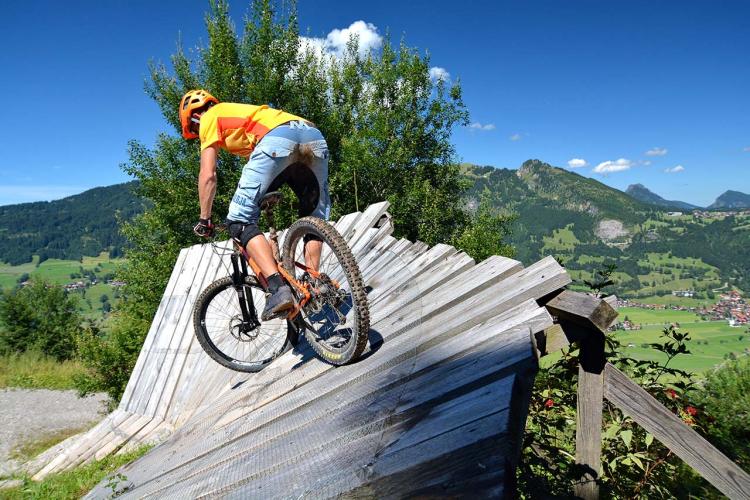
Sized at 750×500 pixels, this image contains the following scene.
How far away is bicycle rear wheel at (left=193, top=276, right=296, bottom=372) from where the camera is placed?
4.27 metres

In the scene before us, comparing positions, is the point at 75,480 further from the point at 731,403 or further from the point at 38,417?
the point at 38,417

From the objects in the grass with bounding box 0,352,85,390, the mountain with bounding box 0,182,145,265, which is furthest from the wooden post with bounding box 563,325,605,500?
the mountain with bounding box 0,182,145,265

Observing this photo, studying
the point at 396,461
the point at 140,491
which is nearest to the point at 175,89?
the point at 140,491

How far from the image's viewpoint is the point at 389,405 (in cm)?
187

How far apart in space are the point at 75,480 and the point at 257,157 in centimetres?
388

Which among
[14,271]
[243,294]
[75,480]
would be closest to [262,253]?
[243,294]

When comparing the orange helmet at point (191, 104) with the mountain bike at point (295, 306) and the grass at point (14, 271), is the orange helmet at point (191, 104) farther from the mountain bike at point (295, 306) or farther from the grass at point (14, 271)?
the grass at point (14, 271)

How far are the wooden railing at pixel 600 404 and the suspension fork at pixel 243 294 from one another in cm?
265

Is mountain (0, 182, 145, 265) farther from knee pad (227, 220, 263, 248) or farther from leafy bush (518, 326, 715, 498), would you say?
leafy bush (518, 326, 715, 498)

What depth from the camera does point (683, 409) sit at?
11.0 feet

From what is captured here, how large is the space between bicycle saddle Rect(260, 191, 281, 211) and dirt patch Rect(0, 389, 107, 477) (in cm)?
1313

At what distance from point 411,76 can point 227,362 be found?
2334cm

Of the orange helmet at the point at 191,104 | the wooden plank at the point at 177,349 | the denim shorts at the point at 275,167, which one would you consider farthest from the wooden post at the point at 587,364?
the wooden plank at the point at 177,349

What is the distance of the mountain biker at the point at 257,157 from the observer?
334 cm
